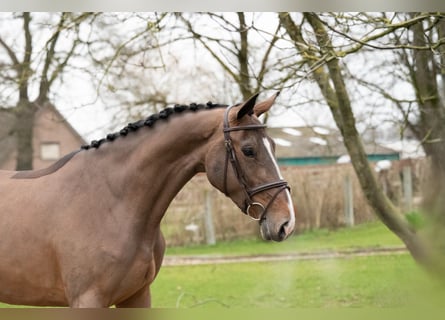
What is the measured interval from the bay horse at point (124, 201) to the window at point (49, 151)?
9.72 feet

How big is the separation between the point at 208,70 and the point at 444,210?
242cm

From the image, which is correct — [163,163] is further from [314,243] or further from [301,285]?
[314,243]

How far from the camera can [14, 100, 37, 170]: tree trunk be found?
5.16 meters

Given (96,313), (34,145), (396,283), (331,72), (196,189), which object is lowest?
(396,283)

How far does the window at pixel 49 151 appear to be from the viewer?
16.8 ft

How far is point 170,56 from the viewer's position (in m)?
5.08

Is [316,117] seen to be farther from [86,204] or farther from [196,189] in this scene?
[86,204]

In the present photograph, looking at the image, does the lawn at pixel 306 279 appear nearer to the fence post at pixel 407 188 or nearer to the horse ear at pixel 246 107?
the fence post at pixel 407 188

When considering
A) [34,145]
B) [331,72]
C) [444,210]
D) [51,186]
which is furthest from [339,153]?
[51,186]

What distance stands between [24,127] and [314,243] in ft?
10.1

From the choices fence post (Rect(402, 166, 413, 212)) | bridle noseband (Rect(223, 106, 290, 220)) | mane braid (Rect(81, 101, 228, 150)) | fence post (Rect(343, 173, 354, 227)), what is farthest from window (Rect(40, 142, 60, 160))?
bridle noseband (Rect(223, 106, 290, 220))

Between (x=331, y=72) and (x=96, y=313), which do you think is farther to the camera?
(x=331, y=72)

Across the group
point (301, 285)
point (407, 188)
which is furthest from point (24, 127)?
point (407, 188)

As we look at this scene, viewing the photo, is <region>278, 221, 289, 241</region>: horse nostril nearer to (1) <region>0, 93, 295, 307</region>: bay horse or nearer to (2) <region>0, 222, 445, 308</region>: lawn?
(1) <region>0, 93, 295, 307</region>: bay horse
